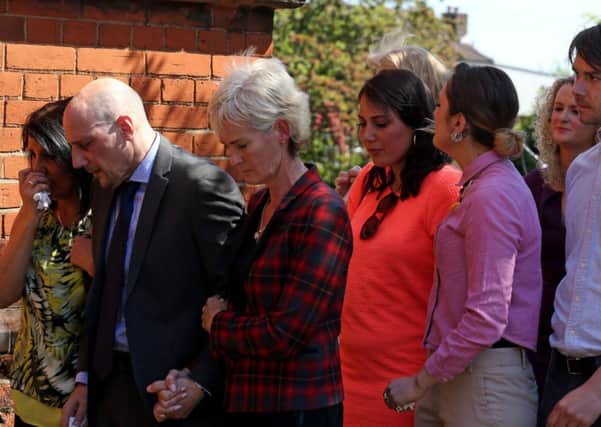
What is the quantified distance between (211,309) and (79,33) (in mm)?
2263

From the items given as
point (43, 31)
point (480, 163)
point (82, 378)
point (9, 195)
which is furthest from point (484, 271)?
point (43, 31)

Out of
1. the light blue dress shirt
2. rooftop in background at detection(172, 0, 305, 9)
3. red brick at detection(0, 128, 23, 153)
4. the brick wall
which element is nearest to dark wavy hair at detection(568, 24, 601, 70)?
the light blue dress shirt

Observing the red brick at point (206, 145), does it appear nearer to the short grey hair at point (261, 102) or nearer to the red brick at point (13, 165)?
the red brick at point (13, 165)

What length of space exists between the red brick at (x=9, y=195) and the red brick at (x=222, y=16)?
1.34 meters

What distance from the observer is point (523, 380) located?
135 inches

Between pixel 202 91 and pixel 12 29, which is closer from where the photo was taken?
pixel 12 29

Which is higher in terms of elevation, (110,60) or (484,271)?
(110,60)

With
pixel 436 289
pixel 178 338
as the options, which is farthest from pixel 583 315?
pixel 178 338

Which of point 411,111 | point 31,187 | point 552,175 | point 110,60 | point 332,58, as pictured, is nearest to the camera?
point 31,187

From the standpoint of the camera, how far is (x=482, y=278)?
10.9 feet

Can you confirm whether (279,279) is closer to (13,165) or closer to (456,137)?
(456,137)

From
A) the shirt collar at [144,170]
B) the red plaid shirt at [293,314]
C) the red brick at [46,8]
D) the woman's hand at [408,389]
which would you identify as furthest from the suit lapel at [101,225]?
the red brick at [46,8]

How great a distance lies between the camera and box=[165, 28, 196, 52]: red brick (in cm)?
543

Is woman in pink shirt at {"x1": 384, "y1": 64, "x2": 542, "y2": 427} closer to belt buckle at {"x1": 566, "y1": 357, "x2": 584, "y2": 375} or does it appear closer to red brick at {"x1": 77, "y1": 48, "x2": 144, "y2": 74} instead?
belt buckle at {"x1": 566, "y1": 357, "x2": 584, "y2": 375}
